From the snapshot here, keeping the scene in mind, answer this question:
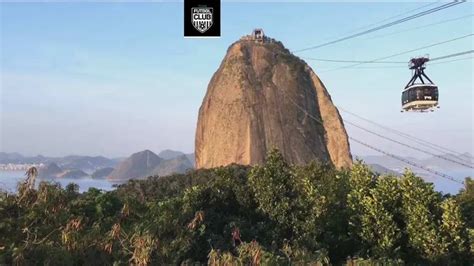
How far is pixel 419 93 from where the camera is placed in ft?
113

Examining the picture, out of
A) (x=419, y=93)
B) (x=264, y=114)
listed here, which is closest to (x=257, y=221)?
(x=419, y=93)

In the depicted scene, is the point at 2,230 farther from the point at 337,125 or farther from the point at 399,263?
the point at 337,125

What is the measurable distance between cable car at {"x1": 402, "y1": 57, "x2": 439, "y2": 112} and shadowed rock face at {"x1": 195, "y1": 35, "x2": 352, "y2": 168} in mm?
51377

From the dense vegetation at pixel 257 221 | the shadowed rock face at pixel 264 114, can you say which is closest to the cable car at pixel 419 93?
the dense vegetation at pixel 257 221

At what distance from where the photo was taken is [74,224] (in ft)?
43.8

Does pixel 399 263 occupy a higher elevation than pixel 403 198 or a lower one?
lower

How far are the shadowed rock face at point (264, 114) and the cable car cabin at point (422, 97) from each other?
51.4 m

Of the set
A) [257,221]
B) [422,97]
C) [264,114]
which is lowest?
[257,221]

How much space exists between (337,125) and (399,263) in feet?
289

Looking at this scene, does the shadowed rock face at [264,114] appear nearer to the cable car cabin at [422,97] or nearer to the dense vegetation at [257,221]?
the cable car cabin at [422,97]

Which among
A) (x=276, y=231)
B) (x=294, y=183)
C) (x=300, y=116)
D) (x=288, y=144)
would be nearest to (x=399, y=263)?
(x=276, y=231)

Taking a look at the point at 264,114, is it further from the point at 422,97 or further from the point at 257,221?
the point at 257,221

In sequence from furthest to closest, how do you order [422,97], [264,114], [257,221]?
1. [264,114]
2. [422,97]
3. [257,221]

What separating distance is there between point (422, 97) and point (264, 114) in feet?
198
